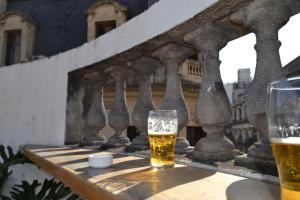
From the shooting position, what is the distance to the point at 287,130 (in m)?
0.45

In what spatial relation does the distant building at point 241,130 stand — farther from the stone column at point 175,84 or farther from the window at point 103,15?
the stone column at point 175,84

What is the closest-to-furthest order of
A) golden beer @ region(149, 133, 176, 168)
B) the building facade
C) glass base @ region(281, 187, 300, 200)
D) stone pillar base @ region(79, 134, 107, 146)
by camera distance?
1. glass base @ region(281, 187, 300, 200)
2. golden beer @ region(149, 133, 176, 168)
3. stone pillar base @ region(79, 134, 107, 146)
4. the building facade

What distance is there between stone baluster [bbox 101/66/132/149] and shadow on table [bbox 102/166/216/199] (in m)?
1.13

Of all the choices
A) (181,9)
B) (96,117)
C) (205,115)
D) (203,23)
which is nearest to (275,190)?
(205,115)

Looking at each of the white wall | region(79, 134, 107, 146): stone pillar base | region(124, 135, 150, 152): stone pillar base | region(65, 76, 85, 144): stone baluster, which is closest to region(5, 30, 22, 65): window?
the white wall

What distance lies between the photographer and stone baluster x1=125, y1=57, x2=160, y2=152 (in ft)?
6.10

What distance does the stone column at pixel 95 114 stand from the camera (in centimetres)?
253

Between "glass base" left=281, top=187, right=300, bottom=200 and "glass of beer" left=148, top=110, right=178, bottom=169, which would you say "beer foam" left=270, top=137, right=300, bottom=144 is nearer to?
Answer: "glass base" left=281, top=187, right=300, bottom=200

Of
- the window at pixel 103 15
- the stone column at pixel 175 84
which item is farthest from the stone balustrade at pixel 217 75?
the window at pixel 103 15

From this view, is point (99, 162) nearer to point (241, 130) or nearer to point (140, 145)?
point (140, 145)

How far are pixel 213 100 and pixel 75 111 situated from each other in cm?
172

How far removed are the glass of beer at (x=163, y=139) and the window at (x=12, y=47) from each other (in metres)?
8.15

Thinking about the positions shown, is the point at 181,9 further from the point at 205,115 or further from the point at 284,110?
the point at 284,110

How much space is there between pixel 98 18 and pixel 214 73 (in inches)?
247
